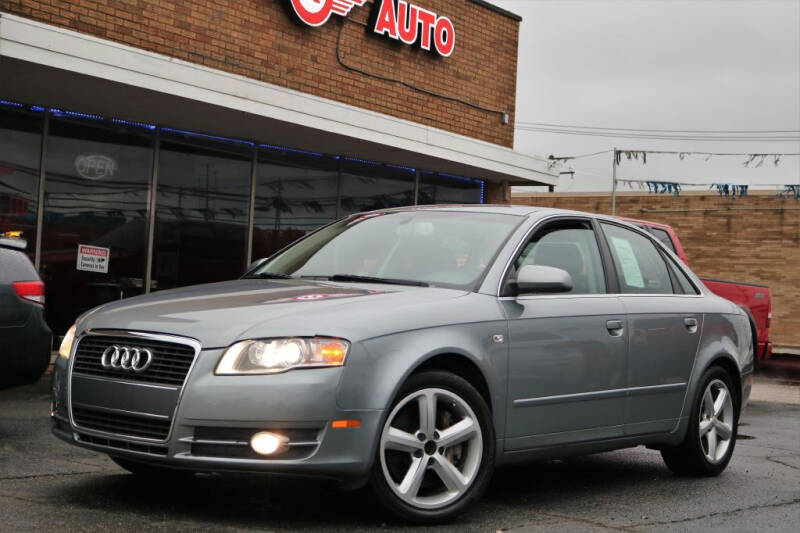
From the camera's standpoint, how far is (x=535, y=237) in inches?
237

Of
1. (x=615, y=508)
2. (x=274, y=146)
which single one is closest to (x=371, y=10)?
(x=274, y=146)

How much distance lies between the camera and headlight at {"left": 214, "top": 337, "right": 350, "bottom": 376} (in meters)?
4.55

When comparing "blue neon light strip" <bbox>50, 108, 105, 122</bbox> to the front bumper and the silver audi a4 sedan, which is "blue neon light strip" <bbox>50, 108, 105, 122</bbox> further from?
the front bumper

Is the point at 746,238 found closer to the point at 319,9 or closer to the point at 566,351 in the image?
the point at 319,9

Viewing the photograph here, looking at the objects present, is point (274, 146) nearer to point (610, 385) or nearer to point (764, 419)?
point (764, 419)

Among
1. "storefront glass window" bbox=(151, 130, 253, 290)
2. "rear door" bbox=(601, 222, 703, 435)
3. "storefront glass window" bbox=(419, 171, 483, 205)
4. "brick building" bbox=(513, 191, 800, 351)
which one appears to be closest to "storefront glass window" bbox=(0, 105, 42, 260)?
"storefront glass window" bbox=(151, 130, 253, 290)

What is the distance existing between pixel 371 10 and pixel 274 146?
95.8 inches

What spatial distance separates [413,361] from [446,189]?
44.3 ft

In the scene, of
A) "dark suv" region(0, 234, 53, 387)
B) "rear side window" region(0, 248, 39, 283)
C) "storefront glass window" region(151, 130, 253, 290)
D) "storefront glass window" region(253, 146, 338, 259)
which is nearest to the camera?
"dark suv" region(0, 234, 53, 387)

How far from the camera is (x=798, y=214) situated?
108 feet

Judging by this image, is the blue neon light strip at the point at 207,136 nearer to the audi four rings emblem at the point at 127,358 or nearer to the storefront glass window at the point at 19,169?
the storefront glass window at the point at 19,169

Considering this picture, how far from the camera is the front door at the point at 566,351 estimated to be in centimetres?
545

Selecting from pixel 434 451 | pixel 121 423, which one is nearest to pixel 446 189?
pixel 434 451

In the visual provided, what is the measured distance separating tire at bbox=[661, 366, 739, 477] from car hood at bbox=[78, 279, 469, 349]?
2.20 m
